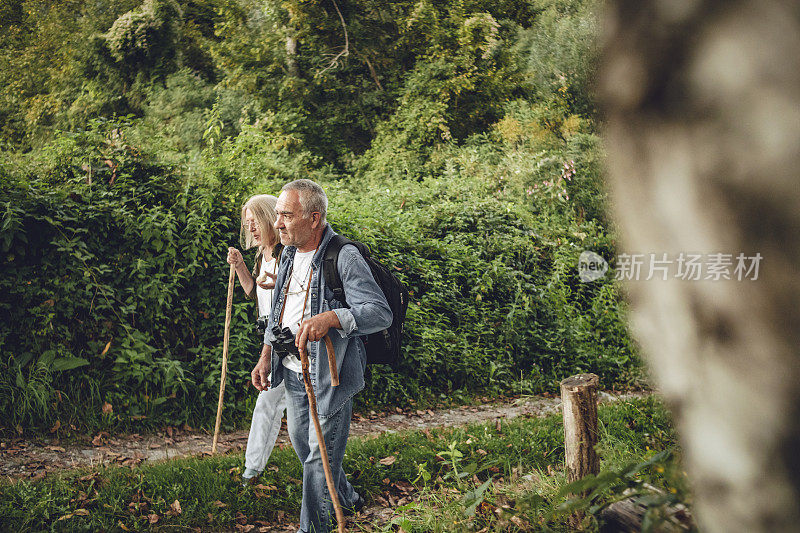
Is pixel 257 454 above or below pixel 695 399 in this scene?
below

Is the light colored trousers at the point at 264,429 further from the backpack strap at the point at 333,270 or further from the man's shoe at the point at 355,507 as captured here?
the backpack strap at the point at 333,270

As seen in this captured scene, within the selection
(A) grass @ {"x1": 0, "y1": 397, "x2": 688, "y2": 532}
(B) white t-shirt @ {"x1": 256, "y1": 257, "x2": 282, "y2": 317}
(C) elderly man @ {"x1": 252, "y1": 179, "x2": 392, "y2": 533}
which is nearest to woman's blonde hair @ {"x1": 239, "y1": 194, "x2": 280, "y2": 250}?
(B) white t-shirt @ {"x1": 256, "y1": 257, "x2": 282, "y2": 317}

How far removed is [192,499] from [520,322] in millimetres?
6357

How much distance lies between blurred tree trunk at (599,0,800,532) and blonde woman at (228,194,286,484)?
4100mm

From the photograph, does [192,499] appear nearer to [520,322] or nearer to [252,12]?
[520,322]

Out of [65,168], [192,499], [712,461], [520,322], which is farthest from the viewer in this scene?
[520,322]

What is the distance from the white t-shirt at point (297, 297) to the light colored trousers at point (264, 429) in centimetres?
90

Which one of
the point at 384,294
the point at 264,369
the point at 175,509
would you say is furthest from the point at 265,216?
the point at 175,509

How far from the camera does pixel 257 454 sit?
4.71 metres

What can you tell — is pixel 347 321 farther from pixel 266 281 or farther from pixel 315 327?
pixel 266 281

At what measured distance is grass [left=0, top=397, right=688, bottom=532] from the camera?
354cm

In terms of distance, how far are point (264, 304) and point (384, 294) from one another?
1472 millimetres

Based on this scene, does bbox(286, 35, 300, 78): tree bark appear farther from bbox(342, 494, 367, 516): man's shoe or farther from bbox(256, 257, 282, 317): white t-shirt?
bbox(342, 494, 367, 516): man's shoe

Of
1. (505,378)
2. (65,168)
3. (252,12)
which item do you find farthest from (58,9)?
(505,378)
